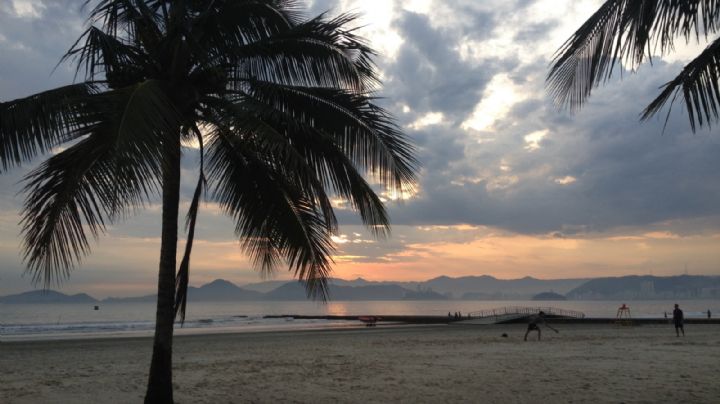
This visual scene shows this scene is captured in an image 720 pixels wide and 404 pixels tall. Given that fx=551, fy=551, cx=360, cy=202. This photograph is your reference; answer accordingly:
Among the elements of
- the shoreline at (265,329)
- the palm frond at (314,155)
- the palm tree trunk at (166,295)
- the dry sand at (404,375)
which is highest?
the palm frond at (314,155)

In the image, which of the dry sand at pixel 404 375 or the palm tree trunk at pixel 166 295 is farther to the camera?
the dry sand at pixel 404 375

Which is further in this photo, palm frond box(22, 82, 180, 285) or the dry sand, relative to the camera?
the dry sand

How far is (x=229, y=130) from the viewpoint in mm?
7852

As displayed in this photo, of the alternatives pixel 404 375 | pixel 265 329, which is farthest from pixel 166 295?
pixel 265 329

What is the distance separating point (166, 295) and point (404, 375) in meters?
7.26

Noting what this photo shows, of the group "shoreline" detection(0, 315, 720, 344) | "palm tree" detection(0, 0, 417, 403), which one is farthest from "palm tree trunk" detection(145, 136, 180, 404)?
"shoreline" detection(0, 315, 720, 344)

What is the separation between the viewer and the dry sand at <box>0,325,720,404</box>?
1062 cm

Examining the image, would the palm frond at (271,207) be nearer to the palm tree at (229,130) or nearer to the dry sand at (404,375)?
the palm tree at (229,130)

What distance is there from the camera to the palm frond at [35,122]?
684cm

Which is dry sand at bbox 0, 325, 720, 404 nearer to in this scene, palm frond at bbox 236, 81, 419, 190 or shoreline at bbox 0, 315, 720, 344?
palm frond at bbox 236, 81, 419, 190

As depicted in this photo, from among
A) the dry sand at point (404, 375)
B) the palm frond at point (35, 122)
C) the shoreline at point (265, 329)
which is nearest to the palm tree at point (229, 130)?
the palm frond at point (35, 122)

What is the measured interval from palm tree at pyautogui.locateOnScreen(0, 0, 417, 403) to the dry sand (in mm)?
3656

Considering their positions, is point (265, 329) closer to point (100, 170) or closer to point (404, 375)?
point (404, 375)

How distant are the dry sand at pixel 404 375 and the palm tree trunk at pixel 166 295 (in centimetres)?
218
